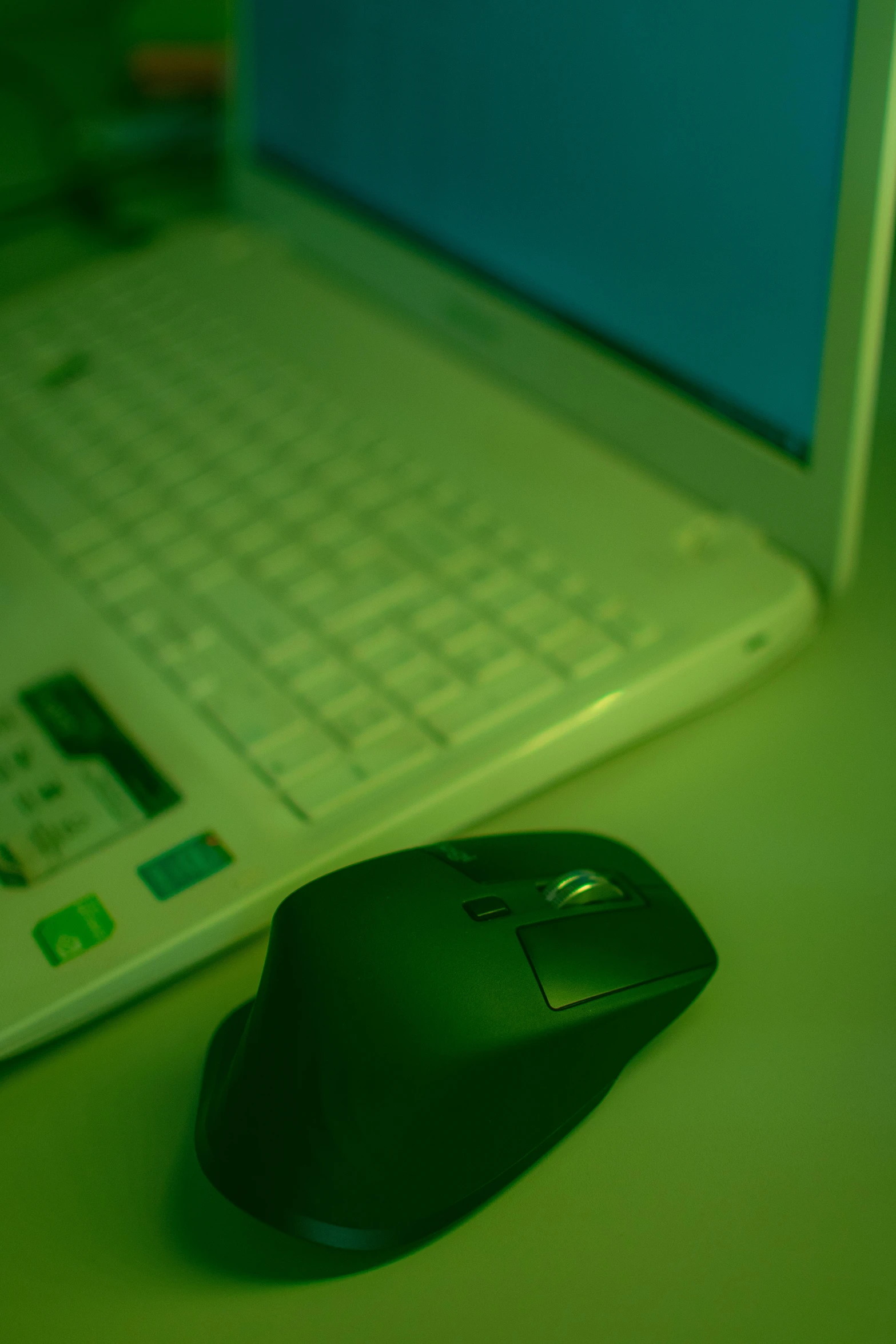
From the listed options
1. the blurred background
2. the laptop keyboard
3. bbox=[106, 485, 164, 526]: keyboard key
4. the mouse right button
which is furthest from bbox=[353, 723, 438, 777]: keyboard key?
the blurred background

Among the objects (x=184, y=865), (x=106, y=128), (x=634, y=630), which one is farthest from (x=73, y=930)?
(x=106, y=128)

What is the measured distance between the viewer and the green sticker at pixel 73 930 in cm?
39

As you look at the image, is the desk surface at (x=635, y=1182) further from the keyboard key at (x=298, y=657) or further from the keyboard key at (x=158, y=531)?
the keyboard key at (x=158, y=531)

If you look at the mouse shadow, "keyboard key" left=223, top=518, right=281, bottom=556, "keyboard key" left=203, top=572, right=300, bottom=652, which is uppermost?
"keyboard key" left=223, top=518, right=281, bottom=556

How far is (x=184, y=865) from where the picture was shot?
42 cm

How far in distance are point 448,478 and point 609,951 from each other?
11.7 inches

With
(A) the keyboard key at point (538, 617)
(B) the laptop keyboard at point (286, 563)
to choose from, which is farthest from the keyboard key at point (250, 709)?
(A) the keyboard key at point (538, 617)

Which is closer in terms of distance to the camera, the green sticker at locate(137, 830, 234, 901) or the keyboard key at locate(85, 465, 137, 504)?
the green sticker at locate(137, 830, 234, 901)

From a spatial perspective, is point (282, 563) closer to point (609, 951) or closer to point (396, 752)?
point (396, 752)

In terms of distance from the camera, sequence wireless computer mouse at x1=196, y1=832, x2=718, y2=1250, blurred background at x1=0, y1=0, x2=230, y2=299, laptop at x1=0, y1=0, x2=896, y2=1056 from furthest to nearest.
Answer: blurred background at x1=0, y1=0, x2=230, y2=299 < laptop at x1=0, y1=0, x2=896, y2=1056 < wireless computer mouse at x1=196, y1=832, x2=718, y2=1250

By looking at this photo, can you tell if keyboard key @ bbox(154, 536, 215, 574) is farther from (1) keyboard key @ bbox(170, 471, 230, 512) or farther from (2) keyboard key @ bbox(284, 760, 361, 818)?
(2) keyboard key @ bbox(284, 760, 361, 818)

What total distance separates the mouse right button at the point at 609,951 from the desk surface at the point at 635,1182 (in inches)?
1.2

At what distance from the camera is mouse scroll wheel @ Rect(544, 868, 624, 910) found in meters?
0.37

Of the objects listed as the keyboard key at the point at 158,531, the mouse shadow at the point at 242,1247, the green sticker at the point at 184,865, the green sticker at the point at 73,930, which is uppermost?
the keyboard key at the point at 158,531
